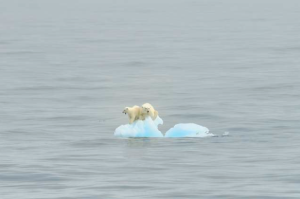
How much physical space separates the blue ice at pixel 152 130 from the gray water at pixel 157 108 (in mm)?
319

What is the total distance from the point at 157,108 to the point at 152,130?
1139 cm

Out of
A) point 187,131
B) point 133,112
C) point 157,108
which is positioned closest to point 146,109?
point 133,112

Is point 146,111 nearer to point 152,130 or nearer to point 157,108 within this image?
point 152,130

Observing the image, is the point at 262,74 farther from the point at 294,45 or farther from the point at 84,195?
the point at 84,195

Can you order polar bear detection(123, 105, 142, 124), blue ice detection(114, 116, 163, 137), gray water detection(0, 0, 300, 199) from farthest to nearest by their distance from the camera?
blue ice detection(114, 116, 163, 137), polar bear detection(123, 105, 142, 124), gray water detection(0, 0, 300, 199)

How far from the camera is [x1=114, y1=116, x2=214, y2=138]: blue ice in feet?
132

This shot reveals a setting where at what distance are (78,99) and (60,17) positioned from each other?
4271 inches

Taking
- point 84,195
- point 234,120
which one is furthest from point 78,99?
point 84,195

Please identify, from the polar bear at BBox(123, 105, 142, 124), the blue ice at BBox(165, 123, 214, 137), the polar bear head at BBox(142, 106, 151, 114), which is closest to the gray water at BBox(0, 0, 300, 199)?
the blue ice at BBox(165, 123, 214, 137)

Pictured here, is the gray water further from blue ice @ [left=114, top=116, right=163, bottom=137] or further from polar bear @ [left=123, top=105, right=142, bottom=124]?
polar bear @ [left=123, top=105, right=142, bottom=124]

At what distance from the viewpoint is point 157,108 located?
170 feet

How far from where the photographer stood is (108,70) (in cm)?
7300

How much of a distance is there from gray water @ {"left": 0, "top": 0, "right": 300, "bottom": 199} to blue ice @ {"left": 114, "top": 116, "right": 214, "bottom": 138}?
1.05 ft

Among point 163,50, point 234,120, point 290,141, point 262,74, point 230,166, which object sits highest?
point 163,50
